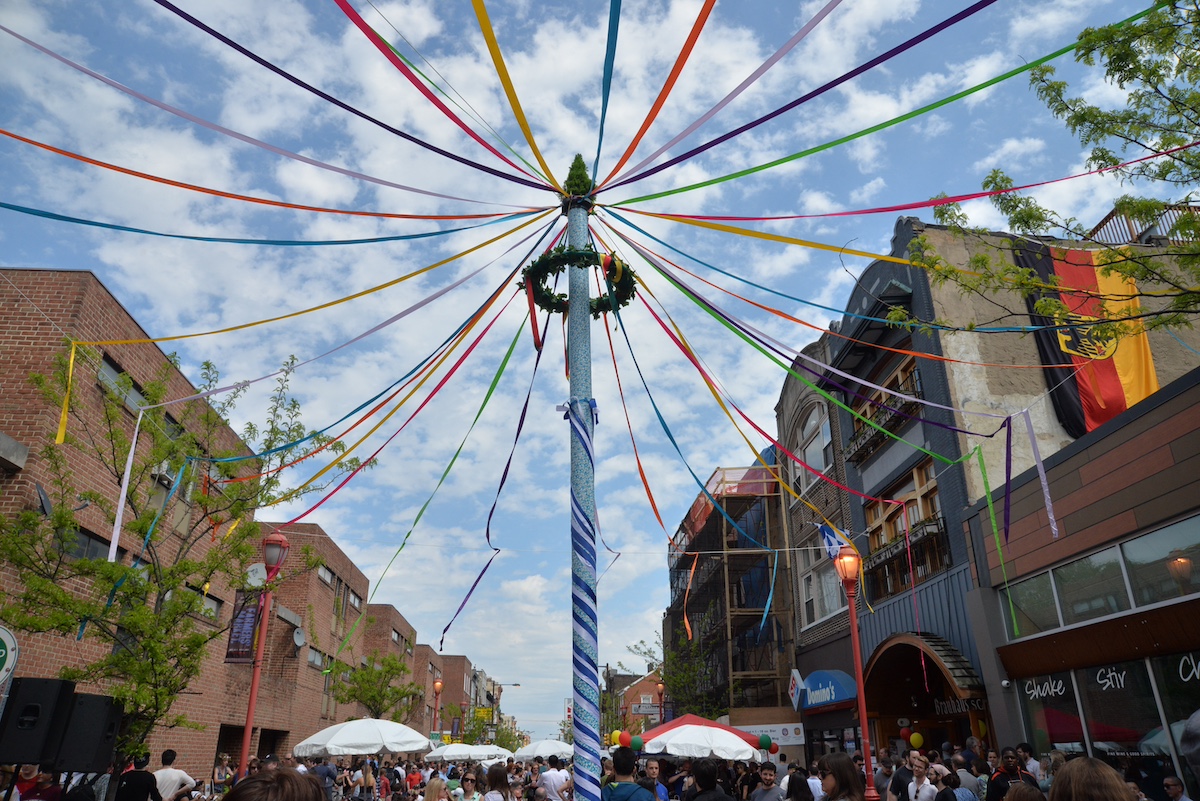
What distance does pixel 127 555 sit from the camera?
53.5ft

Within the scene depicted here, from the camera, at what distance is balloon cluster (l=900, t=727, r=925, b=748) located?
15727 millimetres

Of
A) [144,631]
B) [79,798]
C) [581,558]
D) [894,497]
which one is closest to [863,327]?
[894,497]

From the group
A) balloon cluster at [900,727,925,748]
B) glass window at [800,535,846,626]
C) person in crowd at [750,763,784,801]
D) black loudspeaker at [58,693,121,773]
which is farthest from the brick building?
glass window at [800,535,846,626]

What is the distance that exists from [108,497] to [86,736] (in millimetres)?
9611

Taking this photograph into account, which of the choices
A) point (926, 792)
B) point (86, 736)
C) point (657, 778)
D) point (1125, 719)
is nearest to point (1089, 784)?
point (926, 792)

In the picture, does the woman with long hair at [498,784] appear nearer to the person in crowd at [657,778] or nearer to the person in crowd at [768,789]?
the person in crowd at [657,778]

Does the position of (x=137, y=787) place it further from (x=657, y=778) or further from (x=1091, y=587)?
(x=1091, y=587)

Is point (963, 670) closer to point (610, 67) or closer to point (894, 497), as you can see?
point (894, 497)

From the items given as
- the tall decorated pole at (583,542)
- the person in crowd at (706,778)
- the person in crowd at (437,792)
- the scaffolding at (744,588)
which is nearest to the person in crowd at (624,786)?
the tall decorated pole at (583,542)

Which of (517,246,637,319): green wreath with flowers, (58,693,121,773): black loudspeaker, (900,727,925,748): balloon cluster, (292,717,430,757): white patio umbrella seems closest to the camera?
(58,693,121,773): black loudspeaker

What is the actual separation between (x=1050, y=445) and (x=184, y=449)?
14797 millimetres

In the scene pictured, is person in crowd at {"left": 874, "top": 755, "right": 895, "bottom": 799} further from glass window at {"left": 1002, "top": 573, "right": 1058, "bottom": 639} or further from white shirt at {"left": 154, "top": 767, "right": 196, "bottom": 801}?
white shirt at {"left": 154, "top": 767, "right": 196, "bottom": 801}

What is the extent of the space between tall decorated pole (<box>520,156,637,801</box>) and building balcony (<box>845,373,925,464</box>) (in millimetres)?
9943

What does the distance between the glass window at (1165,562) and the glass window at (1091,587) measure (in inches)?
10.7
